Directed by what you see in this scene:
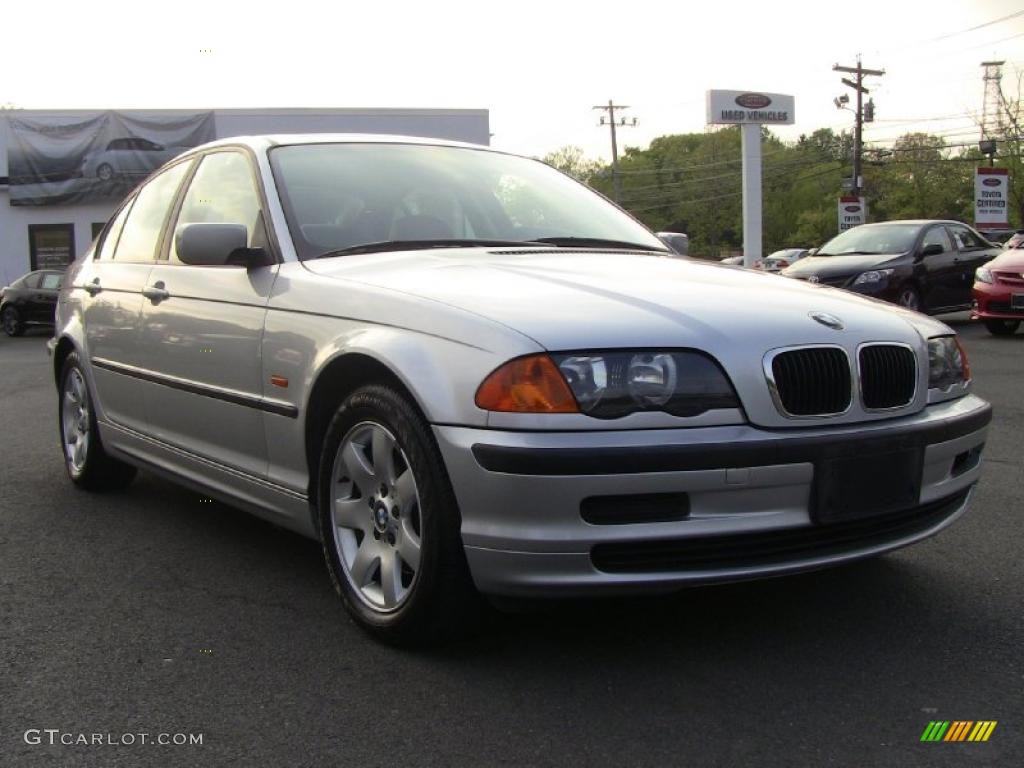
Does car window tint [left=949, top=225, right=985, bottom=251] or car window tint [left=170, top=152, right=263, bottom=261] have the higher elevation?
car window tint [left=170, top=152, right=263, bottom=261]

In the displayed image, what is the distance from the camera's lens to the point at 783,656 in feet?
10.2

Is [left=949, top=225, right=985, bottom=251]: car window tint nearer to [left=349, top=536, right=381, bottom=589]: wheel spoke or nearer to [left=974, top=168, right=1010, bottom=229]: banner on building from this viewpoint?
[left=349, top=536, right=381, bottom=589]: wheel spoke

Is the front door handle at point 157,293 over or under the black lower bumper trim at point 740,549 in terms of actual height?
over

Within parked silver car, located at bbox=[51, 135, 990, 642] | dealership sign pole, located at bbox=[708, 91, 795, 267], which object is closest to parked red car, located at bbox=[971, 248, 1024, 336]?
parked silver car, located at bbox=[51, 135, 990, 642]

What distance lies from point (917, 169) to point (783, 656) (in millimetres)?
80724

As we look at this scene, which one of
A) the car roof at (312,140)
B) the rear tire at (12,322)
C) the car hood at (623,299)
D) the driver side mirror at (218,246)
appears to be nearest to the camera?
the car hood at (623,299)

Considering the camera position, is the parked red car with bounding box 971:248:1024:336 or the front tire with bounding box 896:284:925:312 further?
the front tire with bounding box 896:284:925:312

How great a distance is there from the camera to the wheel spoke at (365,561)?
3271 millimetres

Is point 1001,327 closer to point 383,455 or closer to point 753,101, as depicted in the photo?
point 383,455

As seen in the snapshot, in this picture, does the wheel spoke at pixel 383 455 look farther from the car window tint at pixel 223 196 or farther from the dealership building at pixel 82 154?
the dealership building at pixel 82 154

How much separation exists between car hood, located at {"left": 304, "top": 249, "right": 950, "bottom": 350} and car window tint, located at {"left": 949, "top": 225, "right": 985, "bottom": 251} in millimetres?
13140

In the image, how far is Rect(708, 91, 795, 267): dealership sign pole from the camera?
3503 cm

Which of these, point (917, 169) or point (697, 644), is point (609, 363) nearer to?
point (697, 644)

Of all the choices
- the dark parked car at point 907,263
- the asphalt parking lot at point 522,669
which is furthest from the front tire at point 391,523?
the dark parked car at point 907,263
